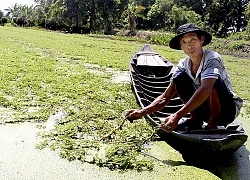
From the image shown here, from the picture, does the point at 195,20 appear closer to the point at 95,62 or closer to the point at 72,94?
the point at 95,62

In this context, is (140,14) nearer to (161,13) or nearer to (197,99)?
(161,13)

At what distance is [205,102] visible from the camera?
1.86 m

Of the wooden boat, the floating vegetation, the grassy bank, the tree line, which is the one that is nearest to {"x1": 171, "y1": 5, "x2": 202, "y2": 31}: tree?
the tree line

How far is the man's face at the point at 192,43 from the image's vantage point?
1.73m

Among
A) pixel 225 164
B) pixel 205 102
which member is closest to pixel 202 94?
pixel 205 102

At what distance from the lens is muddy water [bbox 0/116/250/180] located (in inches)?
63.6

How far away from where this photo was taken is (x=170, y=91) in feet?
6.31

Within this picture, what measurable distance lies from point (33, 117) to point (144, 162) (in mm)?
1198

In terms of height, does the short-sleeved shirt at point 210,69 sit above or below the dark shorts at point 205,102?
above

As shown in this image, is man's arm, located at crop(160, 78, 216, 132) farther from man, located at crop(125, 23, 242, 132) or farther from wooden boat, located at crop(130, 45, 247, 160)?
wooden boat, located at crop(130, 45, 247, 160)

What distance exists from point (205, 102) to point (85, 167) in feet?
3.02

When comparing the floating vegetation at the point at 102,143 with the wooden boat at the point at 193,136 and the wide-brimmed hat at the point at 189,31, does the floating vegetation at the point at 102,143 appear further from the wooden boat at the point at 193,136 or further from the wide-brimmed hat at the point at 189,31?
the wide-brimmed hat at the point at 189,31

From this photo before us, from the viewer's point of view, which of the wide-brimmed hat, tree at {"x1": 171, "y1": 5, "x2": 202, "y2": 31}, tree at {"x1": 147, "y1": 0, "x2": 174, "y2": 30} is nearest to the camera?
the wide-brimmed hat

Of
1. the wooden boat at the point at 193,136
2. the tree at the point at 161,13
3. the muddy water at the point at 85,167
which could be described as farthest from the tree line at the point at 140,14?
the muddy water at the point at 85,167
